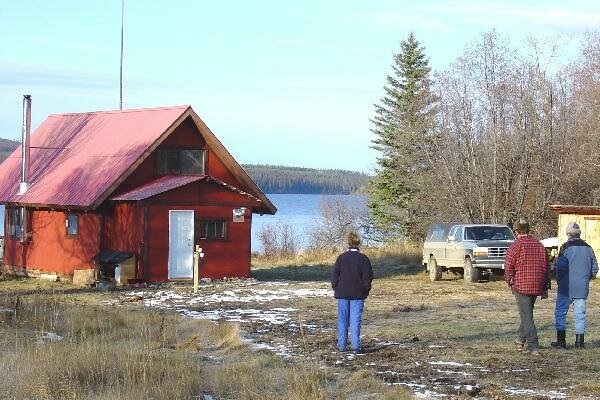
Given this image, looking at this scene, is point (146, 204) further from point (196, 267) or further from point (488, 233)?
point (488, 233)

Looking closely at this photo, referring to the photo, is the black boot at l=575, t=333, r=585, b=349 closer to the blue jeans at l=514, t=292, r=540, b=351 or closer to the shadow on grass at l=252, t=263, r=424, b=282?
the blue jeans at l=514, t=292, r=540, b=351

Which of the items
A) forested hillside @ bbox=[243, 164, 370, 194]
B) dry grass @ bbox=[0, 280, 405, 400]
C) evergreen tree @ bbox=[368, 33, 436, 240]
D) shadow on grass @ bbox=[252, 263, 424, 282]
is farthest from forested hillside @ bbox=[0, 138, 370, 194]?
dry grass @ bbox=[0, 280, 405, 400]

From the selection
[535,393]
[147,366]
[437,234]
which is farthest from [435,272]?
[535,393]

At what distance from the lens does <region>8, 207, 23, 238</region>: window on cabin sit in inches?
1423

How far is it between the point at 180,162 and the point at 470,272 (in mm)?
9815

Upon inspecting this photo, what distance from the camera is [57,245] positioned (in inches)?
1330

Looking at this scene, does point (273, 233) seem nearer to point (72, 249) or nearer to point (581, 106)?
point (581, 106)

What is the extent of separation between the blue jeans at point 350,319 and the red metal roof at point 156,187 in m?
15.8

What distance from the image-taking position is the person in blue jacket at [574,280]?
16047 millimetres

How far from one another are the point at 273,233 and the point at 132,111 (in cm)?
1908

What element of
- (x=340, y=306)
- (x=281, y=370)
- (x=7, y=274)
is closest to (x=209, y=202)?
(x=7, y=274)

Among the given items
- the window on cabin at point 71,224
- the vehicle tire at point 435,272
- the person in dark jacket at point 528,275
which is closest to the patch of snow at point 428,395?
the person in dark jacket at point 528,275

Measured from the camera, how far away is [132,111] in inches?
1448

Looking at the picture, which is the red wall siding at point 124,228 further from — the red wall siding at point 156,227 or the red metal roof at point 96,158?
the red metal roof at point 96,158
